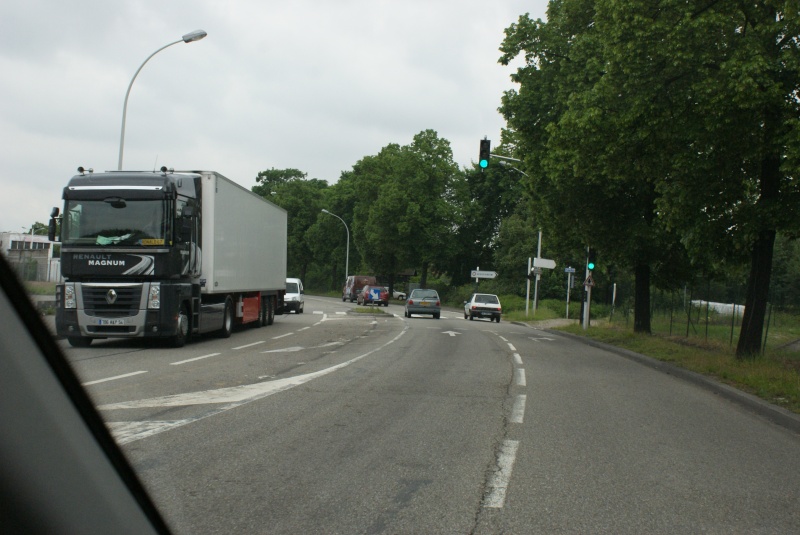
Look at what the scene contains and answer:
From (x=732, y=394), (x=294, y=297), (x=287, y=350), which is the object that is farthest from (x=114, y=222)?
(x=294, y=297)

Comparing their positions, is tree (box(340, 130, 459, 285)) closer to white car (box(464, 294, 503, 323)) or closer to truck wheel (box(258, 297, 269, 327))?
white car (box(464, 294, 503, 323))

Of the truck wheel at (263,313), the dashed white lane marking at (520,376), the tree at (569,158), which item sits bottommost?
the truck wheel at (263,313)

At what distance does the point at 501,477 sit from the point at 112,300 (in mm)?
11122

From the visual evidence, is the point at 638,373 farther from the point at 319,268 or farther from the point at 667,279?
the point at 319,268

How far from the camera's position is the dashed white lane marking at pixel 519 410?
8.13 m

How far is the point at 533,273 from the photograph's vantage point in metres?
43.9

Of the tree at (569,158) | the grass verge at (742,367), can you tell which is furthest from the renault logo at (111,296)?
the grass verge at (742,367)

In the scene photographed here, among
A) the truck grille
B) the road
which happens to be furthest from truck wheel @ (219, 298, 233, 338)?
the road

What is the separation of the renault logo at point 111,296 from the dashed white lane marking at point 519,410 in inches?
337

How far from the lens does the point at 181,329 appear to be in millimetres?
15664

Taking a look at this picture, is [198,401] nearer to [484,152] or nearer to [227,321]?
[227,321]

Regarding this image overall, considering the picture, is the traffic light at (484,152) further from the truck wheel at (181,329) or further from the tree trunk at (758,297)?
the truck wheel at (181,329)

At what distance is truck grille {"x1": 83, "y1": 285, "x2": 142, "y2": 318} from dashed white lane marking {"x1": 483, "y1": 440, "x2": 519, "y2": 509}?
10.1m

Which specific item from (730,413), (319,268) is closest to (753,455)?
(730,413)
